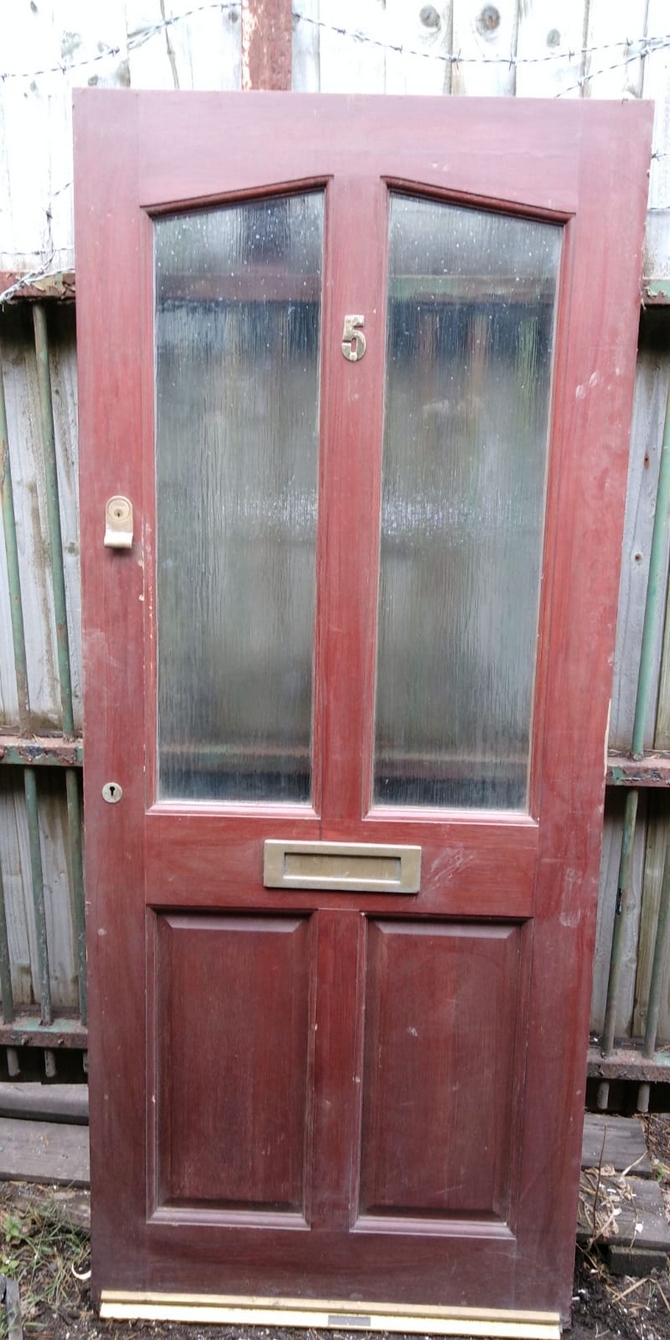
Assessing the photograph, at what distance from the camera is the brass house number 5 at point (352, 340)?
1.61 m

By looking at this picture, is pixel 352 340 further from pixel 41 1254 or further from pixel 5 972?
pixel 41 1254

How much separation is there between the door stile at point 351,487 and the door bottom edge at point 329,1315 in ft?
3.61

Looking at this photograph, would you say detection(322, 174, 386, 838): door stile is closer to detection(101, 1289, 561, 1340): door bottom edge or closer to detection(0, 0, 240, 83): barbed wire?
detection(0, 0, 240, 83): barbed wire

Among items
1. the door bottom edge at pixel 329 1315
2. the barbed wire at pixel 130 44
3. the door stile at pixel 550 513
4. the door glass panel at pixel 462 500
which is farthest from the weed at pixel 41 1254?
the barbed wire at pixel 130 44

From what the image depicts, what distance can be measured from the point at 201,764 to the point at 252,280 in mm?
988

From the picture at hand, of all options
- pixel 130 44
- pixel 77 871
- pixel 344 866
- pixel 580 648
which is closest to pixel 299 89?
pixel 130 44

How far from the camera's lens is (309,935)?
1.78 meters

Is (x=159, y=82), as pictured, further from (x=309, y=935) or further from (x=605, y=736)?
(x=309, y=935)

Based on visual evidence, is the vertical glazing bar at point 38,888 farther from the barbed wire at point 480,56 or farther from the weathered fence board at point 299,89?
the barbed wire at point 480,56

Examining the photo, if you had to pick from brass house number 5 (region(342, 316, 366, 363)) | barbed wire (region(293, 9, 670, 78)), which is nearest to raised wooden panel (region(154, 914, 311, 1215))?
brass house number 5 (region(342, 316, 366, 363))

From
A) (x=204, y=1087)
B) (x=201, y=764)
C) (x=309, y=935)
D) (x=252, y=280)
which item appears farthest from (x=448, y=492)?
(x=204, y=1087)

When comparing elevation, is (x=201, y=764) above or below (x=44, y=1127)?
above

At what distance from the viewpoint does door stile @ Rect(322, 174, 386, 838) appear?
1585mm

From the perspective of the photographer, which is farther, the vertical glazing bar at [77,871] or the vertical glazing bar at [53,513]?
the vertical glazing bar at [77,871]
